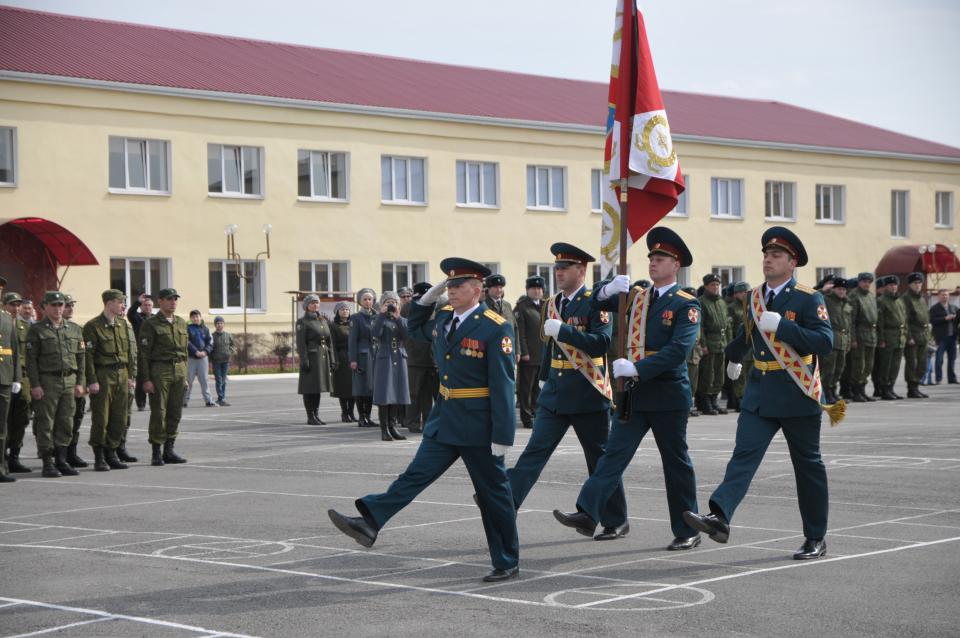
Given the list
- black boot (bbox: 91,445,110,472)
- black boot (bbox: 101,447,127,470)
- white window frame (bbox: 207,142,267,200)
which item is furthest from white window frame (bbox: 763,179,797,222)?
black boot (bbox: 91,445,110,472)

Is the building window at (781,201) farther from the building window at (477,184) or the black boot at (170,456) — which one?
A: the black boot at (170,456)

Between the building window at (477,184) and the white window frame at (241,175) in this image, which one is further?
the building window at (477,184)

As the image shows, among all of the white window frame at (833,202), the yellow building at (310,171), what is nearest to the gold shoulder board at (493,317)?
the yellow building at (310,171)

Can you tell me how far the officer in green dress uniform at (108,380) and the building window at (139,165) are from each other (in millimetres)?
22610

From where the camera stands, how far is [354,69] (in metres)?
45.0

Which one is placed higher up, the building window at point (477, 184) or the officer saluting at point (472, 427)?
the building window at point (477, 184)

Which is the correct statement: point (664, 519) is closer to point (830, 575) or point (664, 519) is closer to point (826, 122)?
point (830, 575)

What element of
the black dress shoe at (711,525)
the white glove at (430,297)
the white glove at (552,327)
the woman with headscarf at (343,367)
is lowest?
the black dress shoe at (711,525)

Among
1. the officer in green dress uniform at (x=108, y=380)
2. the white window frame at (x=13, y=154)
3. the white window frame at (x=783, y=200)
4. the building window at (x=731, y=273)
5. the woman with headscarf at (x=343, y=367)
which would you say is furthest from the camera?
the white window frame at (x=783, y=200)

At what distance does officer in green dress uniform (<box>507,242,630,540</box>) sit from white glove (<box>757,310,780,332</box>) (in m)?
1.14

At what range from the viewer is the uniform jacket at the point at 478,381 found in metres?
8.16

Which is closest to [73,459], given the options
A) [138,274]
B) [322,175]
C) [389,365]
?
[389,365]

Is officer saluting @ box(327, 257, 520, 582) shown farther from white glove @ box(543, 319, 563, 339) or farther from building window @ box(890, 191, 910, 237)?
building window @ box(890, 191, 910, 237)

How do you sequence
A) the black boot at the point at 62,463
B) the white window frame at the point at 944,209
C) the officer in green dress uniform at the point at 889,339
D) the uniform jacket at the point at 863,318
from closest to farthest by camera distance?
the black boot at the point at 62,463 < the uniform jacket at the point at 863,318 < the officer in green dress uniform at the point at 889,339 < the white window frame at the point at 944,209
